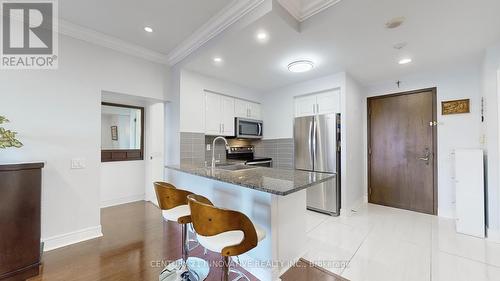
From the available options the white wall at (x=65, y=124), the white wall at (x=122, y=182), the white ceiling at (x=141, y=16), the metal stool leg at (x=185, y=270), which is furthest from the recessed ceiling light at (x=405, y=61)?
the white wall at (x=122, y=182)

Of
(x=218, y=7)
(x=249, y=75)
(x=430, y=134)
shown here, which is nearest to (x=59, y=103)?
(x=218, y=7)

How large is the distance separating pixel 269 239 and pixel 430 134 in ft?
11.8

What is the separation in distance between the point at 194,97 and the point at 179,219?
2.19m

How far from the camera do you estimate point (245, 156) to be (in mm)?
4543

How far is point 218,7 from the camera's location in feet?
6.97

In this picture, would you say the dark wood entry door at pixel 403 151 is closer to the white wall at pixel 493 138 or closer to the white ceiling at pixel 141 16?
the white wall at pixel 493 138

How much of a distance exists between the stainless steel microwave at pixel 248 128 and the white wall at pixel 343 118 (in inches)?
8.2

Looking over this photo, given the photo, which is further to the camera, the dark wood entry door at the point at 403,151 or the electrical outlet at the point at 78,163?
the dark wood entry door at the point at 403,151

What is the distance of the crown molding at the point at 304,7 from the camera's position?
1931 mm

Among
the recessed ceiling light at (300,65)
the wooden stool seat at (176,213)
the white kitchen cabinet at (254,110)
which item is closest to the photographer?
the wooden stool seat at (176,213)

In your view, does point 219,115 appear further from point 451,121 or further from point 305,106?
point 451,121

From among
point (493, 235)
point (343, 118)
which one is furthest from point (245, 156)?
point (493, 235)

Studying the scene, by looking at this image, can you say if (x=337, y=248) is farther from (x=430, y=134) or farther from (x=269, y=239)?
(x=430, y=134)

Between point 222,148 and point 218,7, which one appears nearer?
point 218,7
